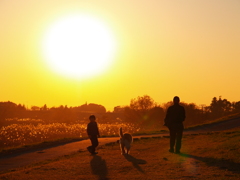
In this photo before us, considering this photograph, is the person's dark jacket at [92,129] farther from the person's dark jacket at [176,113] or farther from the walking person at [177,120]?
the person's dark jacket at [176,113]

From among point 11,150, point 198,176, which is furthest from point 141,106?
point 198,176

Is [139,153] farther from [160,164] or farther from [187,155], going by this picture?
[160,164]

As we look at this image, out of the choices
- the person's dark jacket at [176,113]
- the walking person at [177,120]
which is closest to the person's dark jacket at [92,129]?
the walking person at [177,120]

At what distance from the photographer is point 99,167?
520 inches

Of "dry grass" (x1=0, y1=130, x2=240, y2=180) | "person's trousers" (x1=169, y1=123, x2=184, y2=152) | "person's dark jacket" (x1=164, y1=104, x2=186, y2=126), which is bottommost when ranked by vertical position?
"dry grass" (x1=0, y1=130, x2=240, y2=180)

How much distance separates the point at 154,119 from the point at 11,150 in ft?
195

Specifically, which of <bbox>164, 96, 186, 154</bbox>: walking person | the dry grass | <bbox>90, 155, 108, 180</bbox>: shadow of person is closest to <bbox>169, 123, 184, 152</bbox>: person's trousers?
<bbox>164, 96, 186, 154</bbox>: walking person

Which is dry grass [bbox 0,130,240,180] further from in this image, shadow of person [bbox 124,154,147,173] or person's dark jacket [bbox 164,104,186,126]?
person's dark jacket [bbox 164,104,186,126]

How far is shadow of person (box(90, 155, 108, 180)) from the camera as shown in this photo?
11.7 metres

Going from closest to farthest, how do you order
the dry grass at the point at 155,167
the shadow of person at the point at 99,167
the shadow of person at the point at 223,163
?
the dry grass at the point at 155,167
the shadow of person at the point at 223,163
the shadow of person at the point at 99,167

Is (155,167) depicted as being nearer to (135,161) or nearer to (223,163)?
(135,161)

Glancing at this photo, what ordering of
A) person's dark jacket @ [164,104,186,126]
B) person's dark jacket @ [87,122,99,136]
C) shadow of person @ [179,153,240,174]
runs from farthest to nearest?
person's dark jacket @ [87,122,99,136], person's dark jacket @ [164,104,186,126], shadow of person @ [179,153,240,174]

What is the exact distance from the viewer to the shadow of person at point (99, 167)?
11.7m

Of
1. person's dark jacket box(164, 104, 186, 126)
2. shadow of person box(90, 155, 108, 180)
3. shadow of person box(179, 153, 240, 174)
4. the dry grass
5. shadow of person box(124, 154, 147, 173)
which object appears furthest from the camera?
person's dark jacket box(164, 104, 186, 126)
